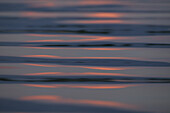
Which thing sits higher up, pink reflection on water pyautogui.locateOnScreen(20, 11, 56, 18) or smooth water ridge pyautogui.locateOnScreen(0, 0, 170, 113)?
pink reflection on water pyautogui.locateOnScreen(20, 11, 56, 18)

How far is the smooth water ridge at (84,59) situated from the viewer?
0.77 m

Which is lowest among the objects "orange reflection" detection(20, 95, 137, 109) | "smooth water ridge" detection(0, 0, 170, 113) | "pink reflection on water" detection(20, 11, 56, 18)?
"orange reflection" detection(20, 95, 137, 109)

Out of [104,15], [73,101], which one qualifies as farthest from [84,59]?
[104,15]

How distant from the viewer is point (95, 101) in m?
0.77

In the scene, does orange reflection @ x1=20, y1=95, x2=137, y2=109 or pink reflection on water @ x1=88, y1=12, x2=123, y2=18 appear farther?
pink reflection on water @ x1=88, y1=12, x2=123, y2=18

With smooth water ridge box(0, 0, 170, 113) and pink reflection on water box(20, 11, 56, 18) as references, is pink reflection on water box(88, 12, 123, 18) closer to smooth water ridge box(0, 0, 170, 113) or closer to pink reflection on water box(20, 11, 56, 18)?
smooth water ridge box(0, 0, 170, 113)

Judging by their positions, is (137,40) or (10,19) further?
(10,19)

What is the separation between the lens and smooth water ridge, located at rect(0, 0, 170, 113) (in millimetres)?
774

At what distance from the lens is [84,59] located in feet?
3.24

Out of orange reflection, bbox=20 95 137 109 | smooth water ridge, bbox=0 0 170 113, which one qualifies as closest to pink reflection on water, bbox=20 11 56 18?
smooth water ridge, bbox=0 0 170 113

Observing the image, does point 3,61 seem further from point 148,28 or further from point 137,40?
point 148,28

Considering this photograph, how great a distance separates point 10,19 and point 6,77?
56cm

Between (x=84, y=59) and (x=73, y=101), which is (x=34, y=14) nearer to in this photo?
(x=84, y=59)

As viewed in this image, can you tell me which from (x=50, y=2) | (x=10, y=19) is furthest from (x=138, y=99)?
(x=50, y=2)
